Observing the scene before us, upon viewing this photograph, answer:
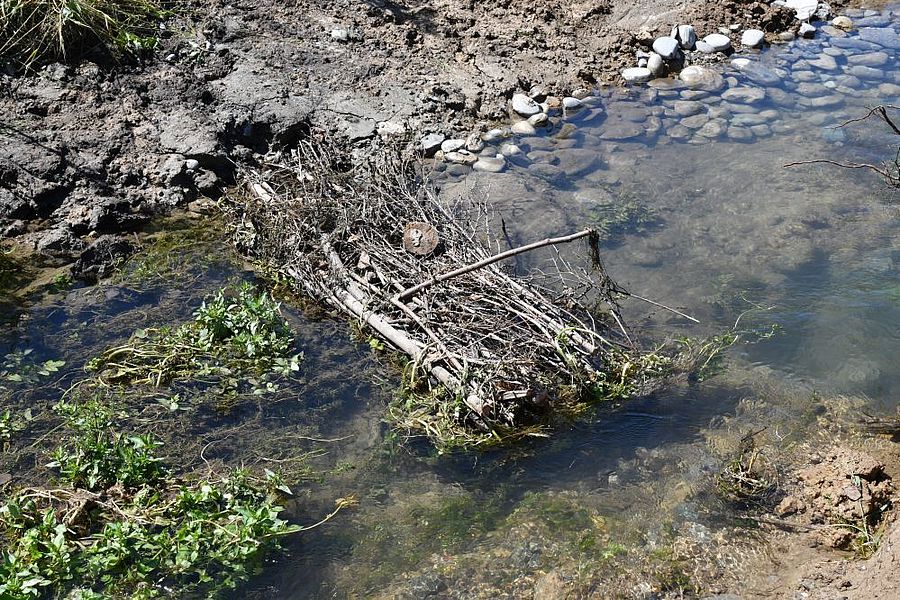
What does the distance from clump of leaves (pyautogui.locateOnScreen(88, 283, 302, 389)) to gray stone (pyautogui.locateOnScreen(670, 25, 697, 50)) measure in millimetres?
5671

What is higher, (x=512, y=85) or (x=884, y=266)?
(x=512, y=85)

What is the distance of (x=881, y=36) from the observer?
9273 millimetres

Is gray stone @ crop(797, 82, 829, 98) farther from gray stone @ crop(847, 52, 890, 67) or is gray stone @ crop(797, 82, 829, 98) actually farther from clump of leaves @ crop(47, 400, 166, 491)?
clump of leaves @ crop(47, 400, 166, 491)

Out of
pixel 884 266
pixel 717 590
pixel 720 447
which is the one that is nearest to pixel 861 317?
pixel 884 266

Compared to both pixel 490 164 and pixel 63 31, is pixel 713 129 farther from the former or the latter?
pixel 63 31

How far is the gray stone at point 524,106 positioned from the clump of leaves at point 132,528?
4598 millimetres

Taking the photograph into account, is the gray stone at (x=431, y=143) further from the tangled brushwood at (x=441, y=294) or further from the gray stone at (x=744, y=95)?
the gray stone at (x=744, y=95)

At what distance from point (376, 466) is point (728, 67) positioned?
6.25m

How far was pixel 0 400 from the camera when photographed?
482 cm

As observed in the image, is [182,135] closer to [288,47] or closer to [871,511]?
[288,47]

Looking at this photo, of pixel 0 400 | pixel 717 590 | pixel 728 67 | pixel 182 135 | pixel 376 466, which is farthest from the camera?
pixel 728 67

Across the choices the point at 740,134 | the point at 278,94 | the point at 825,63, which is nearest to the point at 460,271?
the point at 278,94

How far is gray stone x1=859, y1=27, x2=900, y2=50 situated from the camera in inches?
359

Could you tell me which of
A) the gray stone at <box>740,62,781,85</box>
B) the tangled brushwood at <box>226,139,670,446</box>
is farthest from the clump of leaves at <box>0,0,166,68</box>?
the gray stone at <box>740,62,781,85</box>
